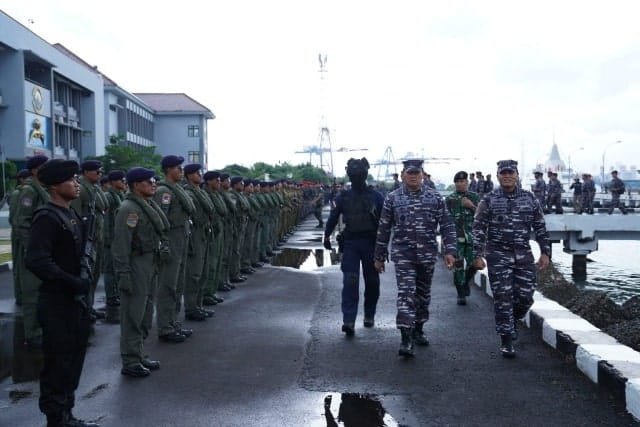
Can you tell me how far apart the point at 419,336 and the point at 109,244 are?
4.43 m

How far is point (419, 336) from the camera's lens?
6465 mm

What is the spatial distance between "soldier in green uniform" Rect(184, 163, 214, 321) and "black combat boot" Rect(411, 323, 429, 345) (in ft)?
8.43

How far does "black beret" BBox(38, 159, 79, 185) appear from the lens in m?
4.16

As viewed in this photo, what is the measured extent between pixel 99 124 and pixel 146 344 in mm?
37995

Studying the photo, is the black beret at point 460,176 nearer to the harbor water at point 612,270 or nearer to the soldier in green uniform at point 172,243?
the soldier in green uniform at point 172,243

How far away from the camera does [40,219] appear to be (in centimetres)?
402

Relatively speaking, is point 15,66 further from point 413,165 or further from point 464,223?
point 413,165

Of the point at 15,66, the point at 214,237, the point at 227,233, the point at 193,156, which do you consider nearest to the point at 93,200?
the point at 214,237

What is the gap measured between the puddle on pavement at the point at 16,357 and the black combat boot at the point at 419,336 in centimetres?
352

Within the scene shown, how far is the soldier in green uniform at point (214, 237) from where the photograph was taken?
826 cm

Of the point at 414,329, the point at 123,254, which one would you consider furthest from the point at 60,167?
the point at 414,329

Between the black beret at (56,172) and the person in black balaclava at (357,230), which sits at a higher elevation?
the black beret at (56,172)

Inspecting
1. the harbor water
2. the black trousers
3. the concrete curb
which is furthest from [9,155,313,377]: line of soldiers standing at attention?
the harbor water

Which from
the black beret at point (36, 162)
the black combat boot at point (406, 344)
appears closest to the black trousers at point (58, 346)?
the black combat boot at point (406, 344)
